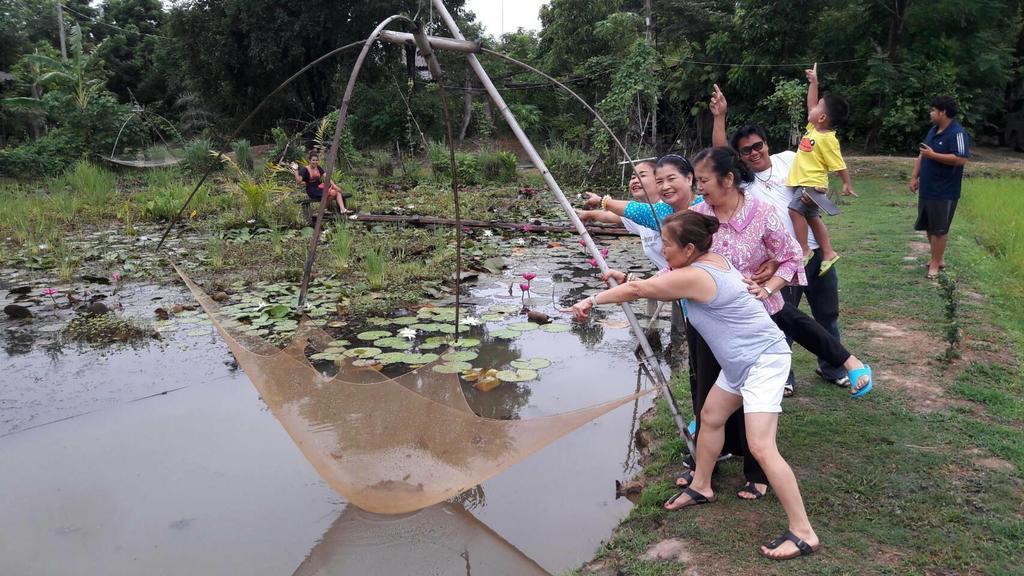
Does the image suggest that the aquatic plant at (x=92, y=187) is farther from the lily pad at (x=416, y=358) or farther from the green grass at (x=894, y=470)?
the green grass at (x=894, y=470)

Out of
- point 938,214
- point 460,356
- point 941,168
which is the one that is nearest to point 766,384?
point 460,356

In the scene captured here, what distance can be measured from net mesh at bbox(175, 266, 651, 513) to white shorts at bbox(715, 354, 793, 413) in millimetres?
376

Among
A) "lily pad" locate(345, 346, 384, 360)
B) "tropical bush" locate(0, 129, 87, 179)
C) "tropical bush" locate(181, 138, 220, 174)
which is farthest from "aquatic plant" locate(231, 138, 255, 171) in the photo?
"lily pad" locate(345, 346, 384, 360)

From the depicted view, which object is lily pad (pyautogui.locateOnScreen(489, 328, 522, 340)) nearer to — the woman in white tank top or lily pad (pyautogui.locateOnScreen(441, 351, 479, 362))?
lily pad (pyautogui.locateOnScreen(441, 351, 479, 362))

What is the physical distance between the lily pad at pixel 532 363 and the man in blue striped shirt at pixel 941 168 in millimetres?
2918

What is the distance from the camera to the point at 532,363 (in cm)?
432

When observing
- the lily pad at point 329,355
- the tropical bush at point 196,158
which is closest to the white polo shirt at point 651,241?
the lily pad at point 329,355

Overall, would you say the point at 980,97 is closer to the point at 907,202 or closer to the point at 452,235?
the point at 907,202

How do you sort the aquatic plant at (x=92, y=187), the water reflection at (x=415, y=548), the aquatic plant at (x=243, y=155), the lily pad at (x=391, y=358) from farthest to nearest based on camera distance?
the aquatic plant at (x=243, y=155) < the aquatic plant at (x=92, y=187) < the lily pad at (x=391, y=358) < the water reflection at (x=415, y=548)

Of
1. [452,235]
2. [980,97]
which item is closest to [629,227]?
[452,235]

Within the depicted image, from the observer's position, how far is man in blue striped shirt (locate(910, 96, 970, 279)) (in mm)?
4809

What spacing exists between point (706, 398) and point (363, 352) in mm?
2496

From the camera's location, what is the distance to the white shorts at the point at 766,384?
215cm

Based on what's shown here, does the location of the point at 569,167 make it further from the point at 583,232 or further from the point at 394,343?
the point at 583,232
